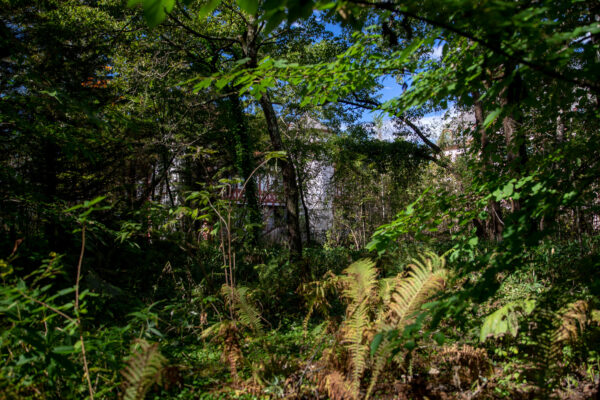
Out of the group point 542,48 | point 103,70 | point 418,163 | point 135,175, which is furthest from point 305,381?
point 418,163

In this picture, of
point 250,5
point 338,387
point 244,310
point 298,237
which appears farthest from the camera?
point 298,237

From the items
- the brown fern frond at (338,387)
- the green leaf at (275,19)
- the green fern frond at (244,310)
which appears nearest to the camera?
the green leaf at (275,19)

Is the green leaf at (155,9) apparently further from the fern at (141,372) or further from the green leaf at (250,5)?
the fern at (141,372)

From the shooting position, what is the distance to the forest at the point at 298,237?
1496mm

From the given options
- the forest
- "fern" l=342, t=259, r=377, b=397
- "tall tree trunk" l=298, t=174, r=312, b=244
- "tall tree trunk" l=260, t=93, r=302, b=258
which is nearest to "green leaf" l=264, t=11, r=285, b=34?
the forest

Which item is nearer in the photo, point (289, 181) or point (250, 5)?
point (250, 5)

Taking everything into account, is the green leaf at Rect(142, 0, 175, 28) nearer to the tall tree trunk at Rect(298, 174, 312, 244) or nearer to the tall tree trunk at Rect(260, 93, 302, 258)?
the tall tree trunk at Rect(260, 93, 302, 258)

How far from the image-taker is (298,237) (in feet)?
20.0

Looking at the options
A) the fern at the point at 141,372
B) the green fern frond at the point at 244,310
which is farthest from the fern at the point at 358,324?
the fern at the point at 141,372

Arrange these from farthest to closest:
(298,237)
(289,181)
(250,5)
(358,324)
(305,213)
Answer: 1. (305,213)
2. (298,237)
3. (289,181)
4. (358,324)
5. (250,5)

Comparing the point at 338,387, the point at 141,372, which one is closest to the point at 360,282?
the point at 338,387

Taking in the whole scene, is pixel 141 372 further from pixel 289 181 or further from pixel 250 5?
pixel 289 181

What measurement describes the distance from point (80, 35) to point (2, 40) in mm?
6288

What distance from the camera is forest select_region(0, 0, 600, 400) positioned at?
1496 millimetres
